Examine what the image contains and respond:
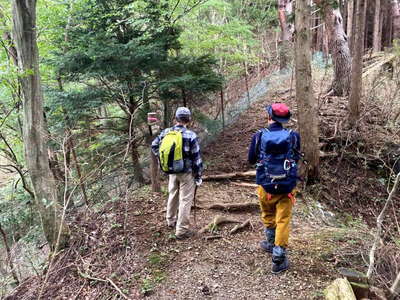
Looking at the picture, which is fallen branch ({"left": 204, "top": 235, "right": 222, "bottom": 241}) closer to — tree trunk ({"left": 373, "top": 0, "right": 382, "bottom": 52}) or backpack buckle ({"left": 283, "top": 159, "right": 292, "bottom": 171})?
backpack buckle ({"left": 283, "top": 159, "right": 292, "bottom": 171})

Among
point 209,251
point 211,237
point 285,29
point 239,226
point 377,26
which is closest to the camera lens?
point 209,251

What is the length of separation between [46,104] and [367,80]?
11.3 m

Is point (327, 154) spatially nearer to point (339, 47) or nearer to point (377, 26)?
point (339, 47)

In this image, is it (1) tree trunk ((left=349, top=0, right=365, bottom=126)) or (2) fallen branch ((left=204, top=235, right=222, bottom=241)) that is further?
(1) tree trunk ((left=349, top=0, right=365, bottom=126))

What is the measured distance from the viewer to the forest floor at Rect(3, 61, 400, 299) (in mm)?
3922

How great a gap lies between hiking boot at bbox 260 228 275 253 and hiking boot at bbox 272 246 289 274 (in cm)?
39

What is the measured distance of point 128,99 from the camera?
792 cm

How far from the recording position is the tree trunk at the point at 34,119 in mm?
4520

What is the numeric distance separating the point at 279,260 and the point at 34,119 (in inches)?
173

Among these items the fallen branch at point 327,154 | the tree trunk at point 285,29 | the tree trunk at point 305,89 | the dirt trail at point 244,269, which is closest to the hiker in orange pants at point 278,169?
the dirt trail at point 244,269

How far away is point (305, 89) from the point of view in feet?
20.9

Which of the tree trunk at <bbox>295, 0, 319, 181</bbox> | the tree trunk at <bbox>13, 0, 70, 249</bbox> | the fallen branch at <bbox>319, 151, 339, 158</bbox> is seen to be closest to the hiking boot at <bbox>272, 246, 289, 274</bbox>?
the tree trunk at <bbox>13, 0, 70, 249</bbox>

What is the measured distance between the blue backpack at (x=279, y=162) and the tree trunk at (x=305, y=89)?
2.86 m

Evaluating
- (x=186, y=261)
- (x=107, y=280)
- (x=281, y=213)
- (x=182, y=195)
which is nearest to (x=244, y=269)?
(x=186, y=261)
